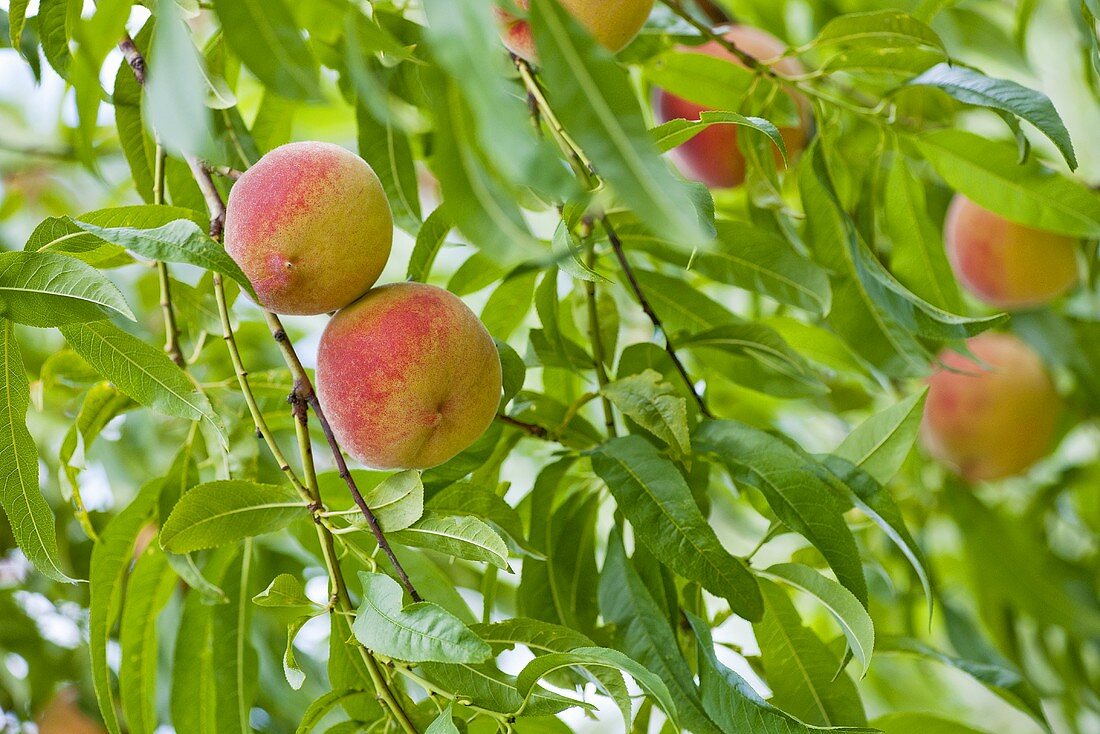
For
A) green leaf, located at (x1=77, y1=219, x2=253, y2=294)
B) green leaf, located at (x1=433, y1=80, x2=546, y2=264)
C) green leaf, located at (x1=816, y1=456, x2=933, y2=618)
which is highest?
green leaf, located at (x1=433, y1=80, x2=546, y2=264)

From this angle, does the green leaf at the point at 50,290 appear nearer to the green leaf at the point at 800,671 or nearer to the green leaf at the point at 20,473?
the green leaf at the point at 20,473

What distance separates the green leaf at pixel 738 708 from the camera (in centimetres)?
59

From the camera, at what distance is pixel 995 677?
0.81 metres

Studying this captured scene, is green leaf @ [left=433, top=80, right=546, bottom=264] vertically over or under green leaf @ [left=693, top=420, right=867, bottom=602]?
over

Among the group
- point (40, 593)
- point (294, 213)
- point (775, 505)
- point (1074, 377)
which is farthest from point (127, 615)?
point (1074, 377)

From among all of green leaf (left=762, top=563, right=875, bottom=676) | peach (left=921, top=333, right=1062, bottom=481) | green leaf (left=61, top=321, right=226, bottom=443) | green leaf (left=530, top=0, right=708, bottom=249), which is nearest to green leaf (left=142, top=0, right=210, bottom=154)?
green leaf (left=530, top=0, right=708, bottom=249)

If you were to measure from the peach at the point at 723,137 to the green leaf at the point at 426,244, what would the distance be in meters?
0.47

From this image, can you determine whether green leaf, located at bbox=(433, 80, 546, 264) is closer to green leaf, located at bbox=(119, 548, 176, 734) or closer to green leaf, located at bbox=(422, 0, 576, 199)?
Result: green leaf, located at bbox=(422, 0, 576, 199)

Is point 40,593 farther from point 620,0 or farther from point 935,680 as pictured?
point 935,680

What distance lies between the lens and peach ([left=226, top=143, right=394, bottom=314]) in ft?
2.00

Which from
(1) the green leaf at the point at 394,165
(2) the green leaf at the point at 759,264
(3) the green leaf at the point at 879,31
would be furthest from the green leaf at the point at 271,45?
(3) the green leaf at the point at 879,31

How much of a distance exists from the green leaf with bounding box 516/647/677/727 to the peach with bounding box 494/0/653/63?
0.38m

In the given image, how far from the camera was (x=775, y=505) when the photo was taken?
0.67m

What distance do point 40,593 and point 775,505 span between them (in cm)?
99
